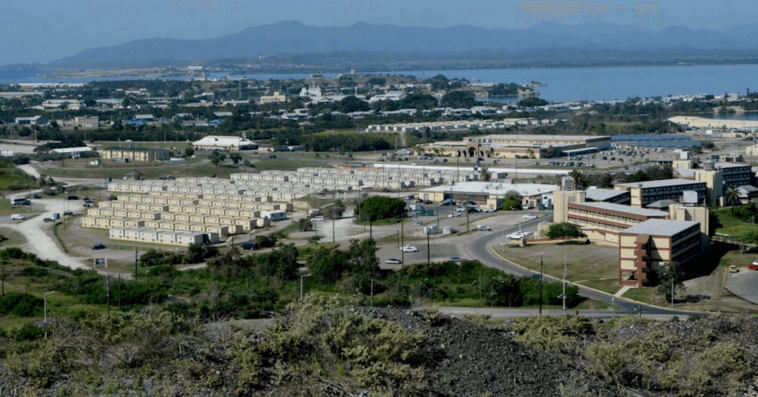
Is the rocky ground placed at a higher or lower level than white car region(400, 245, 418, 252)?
higher

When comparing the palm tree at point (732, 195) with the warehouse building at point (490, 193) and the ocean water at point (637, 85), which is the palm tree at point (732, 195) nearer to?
the warehouse building at point (490, 193)

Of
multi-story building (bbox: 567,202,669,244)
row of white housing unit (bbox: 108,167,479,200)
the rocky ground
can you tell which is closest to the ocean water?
row of white housing unit (bbox: 108,167,479,200)

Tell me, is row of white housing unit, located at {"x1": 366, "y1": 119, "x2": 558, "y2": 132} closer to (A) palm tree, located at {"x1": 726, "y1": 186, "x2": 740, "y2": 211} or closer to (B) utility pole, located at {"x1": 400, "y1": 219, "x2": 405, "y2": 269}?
(A) palm tree, located at {"x1": 726, "y1": 186, "x2": 740, "y2": 211}

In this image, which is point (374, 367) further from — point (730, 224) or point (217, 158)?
point (217, 158)

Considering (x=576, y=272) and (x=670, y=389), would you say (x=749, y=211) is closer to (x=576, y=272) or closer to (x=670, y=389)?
(x=576, y=272)

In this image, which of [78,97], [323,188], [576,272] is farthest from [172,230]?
[78,97]

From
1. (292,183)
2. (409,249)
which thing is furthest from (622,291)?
(292,183)
